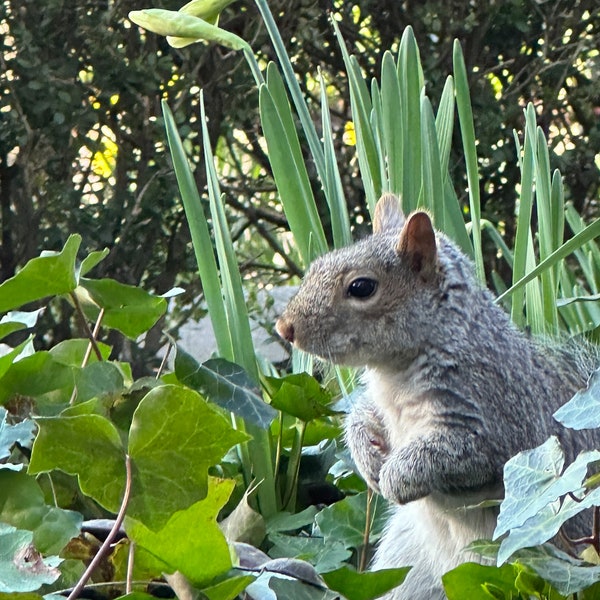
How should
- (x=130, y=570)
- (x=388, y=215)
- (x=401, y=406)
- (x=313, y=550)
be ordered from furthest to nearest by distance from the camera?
(x=388, y=215)
(x=401, y=406)
(x=313, y=550)
(x=130, y=570)

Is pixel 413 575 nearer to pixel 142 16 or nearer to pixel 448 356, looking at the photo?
pixel 448 356

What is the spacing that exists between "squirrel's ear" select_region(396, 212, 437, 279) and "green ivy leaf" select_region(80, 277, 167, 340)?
1.04 feet

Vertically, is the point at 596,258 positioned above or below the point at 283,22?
below

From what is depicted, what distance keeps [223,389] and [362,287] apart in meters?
0.31

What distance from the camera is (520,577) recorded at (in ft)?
2.43

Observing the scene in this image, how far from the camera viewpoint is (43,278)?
113 cm

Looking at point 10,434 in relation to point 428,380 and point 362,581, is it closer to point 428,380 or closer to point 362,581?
point 362,581

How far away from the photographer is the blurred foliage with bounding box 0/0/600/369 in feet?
10.3

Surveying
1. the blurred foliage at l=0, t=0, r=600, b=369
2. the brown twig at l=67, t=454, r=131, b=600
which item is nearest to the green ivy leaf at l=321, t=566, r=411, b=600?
the brown twig at l=67, t=454, r=131, b=600

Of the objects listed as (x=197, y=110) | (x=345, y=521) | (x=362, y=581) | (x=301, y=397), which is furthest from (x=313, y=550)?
(x=197, y=110)

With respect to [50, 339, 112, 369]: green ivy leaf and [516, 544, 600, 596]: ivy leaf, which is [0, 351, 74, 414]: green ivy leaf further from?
[516, 544, 600, 596]: ivy leaf

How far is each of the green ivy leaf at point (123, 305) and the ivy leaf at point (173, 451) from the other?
0.45 meters

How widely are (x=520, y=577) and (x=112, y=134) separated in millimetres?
2915

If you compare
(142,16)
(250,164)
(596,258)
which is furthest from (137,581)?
(250,164)
